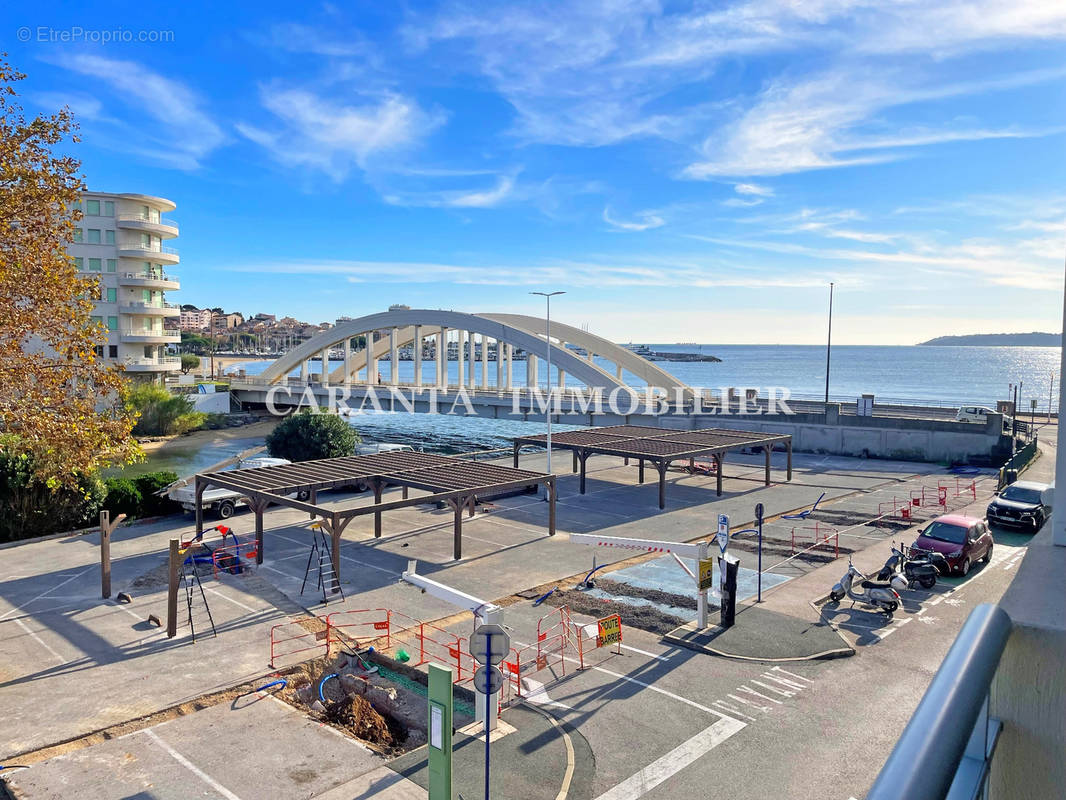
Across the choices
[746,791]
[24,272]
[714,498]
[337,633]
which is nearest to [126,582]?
[337,633]

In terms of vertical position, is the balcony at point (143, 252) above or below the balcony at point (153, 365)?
above

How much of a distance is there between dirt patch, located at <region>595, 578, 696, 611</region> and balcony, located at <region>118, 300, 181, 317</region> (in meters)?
67.2

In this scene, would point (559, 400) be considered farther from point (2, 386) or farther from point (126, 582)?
point (2, 386)

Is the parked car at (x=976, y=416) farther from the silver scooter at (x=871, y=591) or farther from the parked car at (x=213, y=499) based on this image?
the parked car at (x=213, y=499)

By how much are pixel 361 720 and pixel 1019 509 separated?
81.2 ft

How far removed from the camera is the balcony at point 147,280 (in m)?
72.9

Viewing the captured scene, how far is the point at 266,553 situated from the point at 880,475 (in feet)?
106

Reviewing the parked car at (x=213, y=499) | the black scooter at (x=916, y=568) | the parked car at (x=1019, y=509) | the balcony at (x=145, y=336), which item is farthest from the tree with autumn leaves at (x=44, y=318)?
the balcony at (x=145, y=336)

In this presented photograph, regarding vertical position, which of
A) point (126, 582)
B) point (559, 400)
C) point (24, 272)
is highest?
point (24, 272)

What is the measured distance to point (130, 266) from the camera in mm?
73562

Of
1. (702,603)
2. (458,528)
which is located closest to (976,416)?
(458,528)

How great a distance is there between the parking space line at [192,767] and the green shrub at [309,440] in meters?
31.8

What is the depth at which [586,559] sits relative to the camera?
2347 cm

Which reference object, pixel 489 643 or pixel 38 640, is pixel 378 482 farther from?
pixel 489 643
